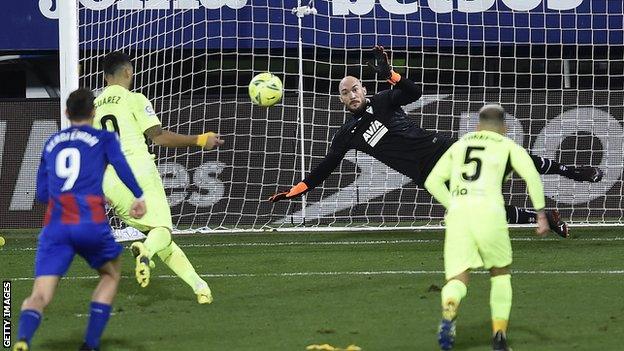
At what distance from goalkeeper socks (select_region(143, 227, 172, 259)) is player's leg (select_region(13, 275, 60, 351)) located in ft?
7.39

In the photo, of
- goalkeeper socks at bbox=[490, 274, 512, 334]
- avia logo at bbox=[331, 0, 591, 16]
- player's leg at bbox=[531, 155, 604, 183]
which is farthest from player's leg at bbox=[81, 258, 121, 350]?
avia logo at bbox=[331, 0, 591, 16]

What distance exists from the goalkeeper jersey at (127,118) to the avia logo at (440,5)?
731cm

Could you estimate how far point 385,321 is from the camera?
9562mm

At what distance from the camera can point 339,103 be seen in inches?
696

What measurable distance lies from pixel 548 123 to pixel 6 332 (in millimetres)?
10304

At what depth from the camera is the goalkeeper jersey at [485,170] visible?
825 centimetres

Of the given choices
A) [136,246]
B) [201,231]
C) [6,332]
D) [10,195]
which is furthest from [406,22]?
[6,332]

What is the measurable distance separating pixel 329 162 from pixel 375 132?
2.03ft

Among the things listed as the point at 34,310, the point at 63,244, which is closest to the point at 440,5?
the point at 63,244

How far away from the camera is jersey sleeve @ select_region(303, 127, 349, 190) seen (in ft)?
44.8

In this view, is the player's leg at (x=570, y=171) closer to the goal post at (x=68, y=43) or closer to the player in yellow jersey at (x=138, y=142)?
the player in yellow jersey at (x=138, y=142)

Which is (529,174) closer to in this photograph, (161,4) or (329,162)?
(329,162)

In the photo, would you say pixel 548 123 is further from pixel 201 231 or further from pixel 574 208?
pixel 201 231

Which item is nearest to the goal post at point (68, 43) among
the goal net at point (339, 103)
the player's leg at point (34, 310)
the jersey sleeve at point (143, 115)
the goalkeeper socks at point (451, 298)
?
the goal net at point (339, 103)
